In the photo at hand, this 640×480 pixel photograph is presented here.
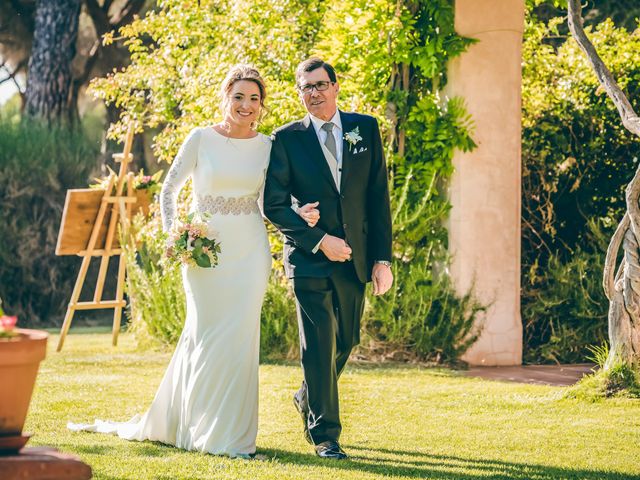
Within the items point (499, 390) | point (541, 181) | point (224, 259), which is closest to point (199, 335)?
point (224, 259)

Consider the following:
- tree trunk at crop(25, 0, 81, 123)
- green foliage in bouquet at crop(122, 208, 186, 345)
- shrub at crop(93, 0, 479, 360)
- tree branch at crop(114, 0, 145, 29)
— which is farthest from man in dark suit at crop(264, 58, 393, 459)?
tree branch at crop(114, 0, 145, 29)

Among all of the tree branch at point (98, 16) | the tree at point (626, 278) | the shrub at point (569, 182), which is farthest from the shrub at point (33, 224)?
the tree at point (626, 278)

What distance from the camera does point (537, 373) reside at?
9.84m

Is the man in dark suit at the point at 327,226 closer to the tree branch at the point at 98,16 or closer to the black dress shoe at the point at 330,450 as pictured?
the black dress shoe at the point at 330,450

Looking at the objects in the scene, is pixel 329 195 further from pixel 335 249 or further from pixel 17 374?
pixel 17 374

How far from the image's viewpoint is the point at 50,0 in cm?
1795

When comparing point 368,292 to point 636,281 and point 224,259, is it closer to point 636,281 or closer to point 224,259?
point 636,281

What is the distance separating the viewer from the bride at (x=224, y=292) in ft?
19.9

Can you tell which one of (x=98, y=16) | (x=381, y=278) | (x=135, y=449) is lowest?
(x=135, y=449)

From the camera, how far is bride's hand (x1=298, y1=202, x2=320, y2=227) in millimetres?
5930

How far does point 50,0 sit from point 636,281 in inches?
498

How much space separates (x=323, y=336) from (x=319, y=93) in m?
1.26

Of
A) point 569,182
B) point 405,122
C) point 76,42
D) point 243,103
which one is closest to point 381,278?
point 243,103

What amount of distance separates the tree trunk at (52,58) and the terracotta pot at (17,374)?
15431 mm
